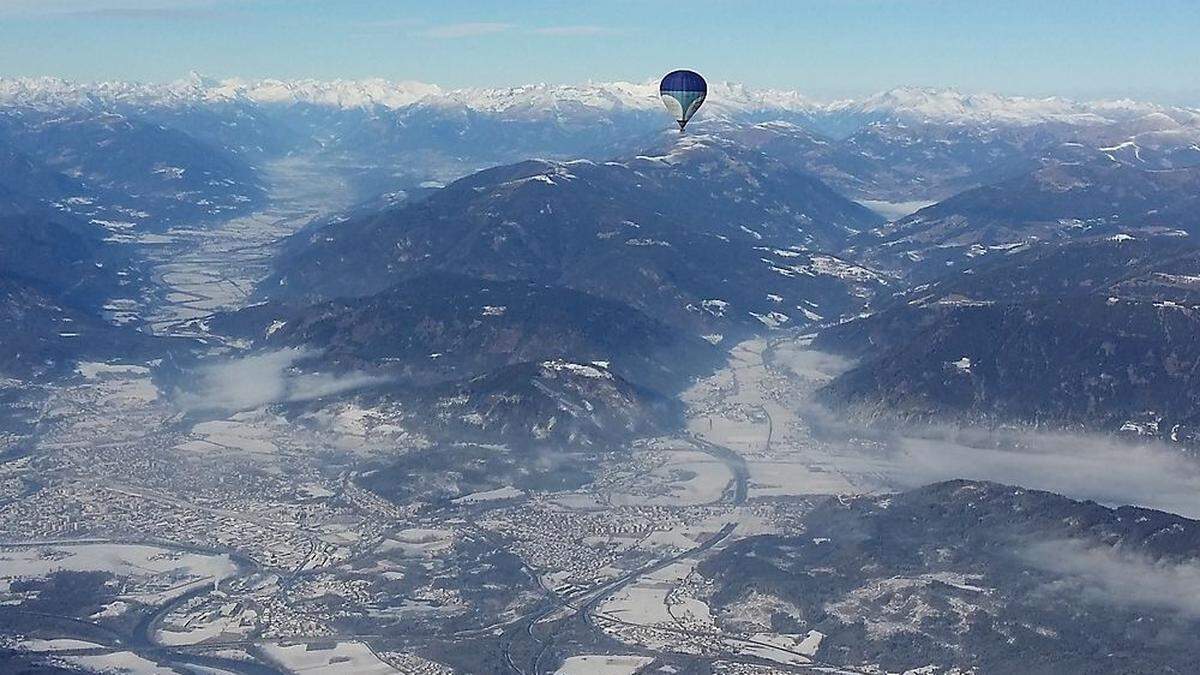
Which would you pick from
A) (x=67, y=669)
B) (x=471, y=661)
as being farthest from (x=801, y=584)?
(x=67, y=669)

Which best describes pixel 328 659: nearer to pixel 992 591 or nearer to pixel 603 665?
pixel 603 665

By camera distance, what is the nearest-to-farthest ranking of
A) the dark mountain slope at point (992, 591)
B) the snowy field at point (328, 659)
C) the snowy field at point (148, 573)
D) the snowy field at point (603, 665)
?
1. the dark mountain slope at point (992, 591)
2. the snowy field at point (603, 665)
3. the snowy field at point (328, 659)
4. the snowy field at point (148, 573)

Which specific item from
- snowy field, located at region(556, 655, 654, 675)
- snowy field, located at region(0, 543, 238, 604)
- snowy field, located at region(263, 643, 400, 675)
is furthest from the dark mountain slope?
snowy field, located at region(0, 543, 238, 604)

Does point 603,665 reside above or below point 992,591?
below

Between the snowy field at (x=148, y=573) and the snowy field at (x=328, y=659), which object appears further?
the snowy field at (x=148, y=573)

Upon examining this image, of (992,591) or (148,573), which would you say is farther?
(148,573)

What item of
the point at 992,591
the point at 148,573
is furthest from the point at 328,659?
the point at 992,591

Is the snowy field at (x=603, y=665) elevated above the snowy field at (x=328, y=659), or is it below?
above

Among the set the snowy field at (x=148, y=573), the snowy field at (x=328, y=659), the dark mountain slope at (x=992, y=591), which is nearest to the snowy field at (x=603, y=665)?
the dark mountain slope at (x=992, y=591)

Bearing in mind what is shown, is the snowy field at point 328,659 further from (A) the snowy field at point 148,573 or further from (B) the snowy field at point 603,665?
(A) the snowy field at point 148,573

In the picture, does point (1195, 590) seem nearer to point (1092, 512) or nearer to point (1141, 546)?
point (1141, 546)

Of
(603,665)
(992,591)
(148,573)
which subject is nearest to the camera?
(603,665)
